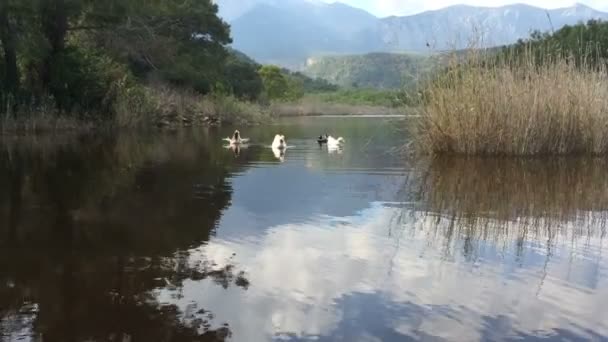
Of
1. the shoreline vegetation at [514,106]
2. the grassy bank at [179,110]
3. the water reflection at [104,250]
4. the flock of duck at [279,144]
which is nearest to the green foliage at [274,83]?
the grassy bank at [179,110]

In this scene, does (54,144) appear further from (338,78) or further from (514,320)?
(338,78)

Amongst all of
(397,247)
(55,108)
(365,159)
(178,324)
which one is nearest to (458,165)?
(365,159)

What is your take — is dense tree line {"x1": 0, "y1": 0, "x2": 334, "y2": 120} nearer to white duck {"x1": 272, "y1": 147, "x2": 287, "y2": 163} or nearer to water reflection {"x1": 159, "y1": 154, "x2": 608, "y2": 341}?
white duck {"x1": 272, "y1": 147, "x2": 287, "y2": 163}

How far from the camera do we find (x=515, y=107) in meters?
10.4

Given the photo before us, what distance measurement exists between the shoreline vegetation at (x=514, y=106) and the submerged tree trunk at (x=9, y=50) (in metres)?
12.3

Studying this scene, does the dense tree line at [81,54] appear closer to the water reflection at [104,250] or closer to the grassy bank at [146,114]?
the grassy bank at [146,114]

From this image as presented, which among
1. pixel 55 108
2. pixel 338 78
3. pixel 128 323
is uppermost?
pixel 338 78

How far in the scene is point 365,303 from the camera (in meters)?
3.71

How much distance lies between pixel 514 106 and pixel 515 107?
2 centimetres

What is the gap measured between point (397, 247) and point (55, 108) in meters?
16.9

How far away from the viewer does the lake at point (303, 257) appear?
3.39m

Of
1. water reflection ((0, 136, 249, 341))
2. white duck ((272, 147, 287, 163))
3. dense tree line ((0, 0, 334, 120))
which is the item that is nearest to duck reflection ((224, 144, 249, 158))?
white duck ((272, 147, 287, 163))

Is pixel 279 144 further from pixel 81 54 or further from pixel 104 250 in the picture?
pixel 81 54

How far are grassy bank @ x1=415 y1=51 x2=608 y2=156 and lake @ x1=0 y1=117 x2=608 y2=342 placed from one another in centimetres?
167
